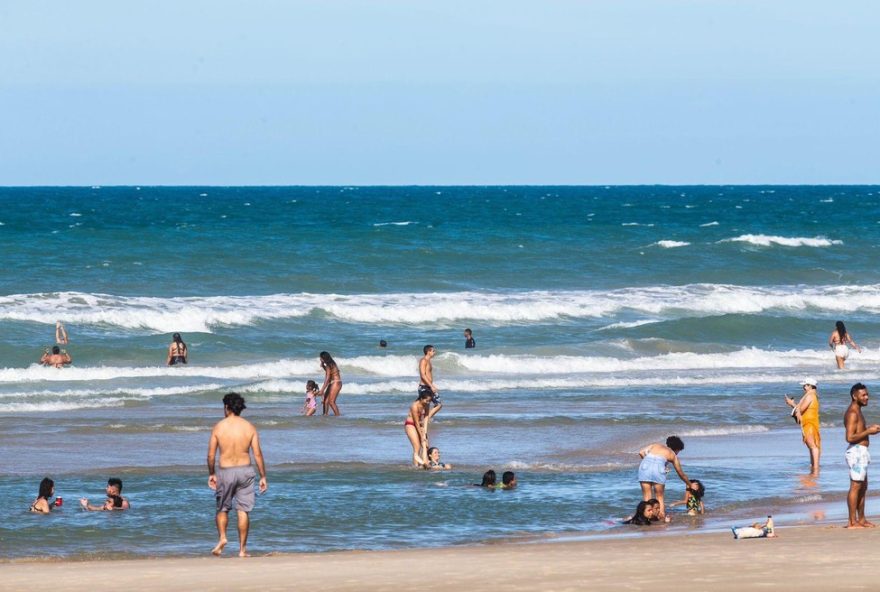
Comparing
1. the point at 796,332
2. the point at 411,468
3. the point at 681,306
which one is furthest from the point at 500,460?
the point at 681,306

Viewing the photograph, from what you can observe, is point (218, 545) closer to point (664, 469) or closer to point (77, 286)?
point (664, 469)

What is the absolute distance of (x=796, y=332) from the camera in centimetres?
3550

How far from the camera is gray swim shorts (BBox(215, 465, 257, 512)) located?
11062 mm

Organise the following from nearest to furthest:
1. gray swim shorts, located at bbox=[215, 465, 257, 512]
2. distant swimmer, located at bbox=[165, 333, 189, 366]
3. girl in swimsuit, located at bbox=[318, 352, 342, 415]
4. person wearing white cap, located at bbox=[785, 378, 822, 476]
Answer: gray swim shorts, located at bbox=[215, 465, 257, 512]
person wearing white cap, located at bbox=[785, 378, 822, 476]
girl in swimsuit, located at bbox=[318, 352, 342, 415]
distant swimmer, located at bbox=[165, 333, 189, 366]

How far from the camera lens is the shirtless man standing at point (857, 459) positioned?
12.0 meters

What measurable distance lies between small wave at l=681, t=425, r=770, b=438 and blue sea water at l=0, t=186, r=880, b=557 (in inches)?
2.0

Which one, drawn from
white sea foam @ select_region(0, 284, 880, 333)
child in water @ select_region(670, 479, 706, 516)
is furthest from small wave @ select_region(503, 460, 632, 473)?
white sea foam @ select_region(0, 284, 880, 333)

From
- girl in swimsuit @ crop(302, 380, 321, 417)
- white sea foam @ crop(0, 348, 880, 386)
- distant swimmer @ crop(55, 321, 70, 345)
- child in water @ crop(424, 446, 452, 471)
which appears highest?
distant swimmer @ crop(55, 321, 70, 345)

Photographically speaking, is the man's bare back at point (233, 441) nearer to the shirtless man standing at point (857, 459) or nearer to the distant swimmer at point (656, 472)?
the distant swimmer at point (656, 472)

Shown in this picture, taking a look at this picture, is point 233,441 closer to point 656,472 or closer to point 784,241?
point 656,472

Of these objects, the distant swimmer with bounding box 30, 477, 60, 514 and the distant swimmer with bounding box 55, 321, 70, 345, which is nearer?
the distant swimmer with bounding box 30, 477, 60, 514

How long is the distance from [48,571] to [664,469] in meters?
6.22

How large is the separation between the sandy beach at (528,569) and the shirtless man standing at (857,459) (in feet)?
1.09

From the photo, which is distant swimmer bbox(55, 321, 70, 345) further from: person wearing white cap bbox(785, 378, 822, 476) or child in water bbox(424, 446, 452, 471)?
person wearing white cap bbox(785, 378, 822, 476)
